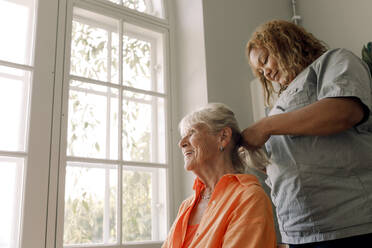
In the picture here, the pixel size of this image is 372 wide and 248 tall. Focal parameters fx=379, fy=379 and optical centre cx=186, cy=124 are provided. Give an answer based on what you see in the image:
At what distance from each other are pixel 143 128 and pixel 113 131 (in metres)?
0.24

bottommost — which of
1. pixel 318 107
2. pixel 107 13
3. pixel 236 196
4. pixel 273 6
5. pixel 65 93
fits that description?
pixel 236 196

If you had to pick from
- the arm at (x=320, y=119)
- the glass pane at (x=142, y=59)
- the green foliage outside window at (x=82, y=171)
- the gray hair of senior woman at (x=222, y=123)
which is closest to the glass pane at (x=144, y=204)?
the green foliage outside window at (x=82, y=171)

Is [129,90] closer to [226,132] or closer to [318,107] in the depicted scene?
[226,132]

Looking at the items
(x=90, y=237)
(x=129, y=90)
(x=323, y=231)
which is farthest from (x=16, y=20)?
(x=323, y=231)

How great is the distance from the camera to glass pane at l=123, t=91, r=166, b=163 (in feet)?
8.03

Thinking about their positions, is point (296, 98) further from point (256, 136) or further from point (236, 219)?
point (236, 219)

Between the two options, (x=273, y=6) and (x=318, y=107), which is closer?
(x=318, y=107)

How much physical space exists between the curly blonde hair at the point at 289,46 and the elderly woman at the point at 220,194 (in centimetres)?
33

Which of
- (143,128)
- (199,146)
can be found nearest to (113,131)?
(143,128)

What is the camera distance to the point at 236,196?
137 cm

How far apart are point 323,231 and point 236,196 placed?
0.34m

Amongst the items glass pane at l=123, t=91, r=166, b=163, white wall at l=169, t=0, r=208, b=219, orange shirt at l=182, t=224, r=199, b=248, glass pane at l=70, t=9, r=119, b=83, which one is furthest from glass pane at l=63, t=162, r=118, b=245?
orange shirt at l=182, t=224, r=199, b=248

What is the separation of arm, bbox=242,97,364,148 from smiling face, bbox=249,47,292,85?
0.28 meters

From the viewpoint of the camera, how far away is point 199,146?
1.61 metres
